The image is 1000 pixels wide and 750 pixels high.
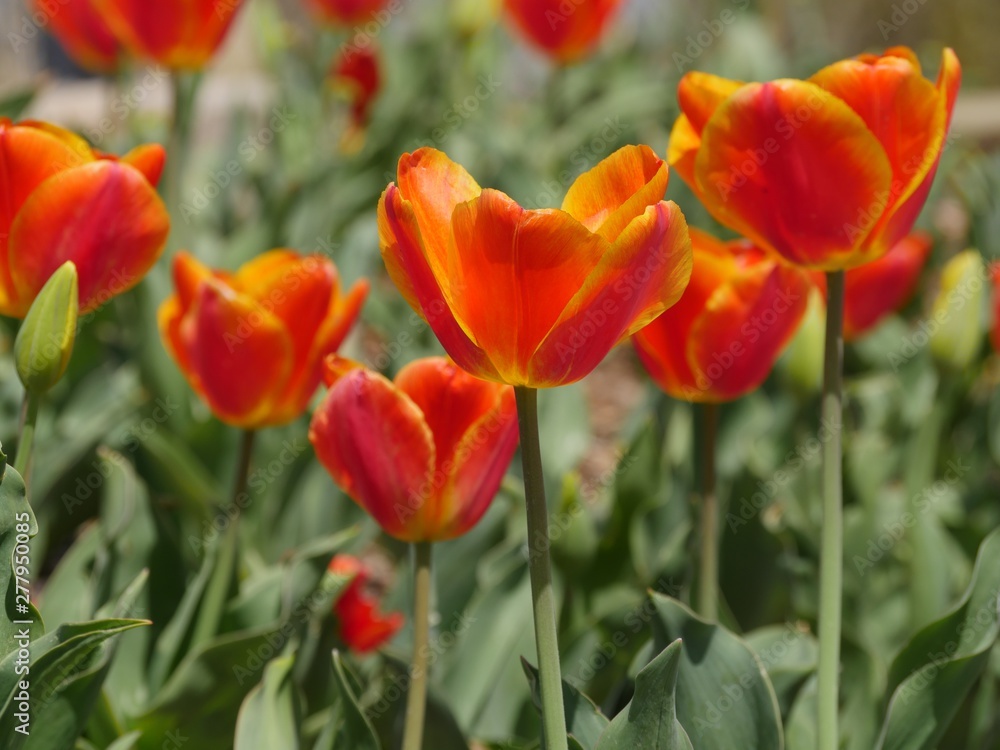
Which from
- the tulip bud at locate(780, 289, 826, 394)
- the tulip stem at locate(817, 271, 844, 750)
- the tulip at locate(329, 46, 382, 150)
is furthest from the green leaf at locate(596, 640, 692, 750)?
the tulip at locate(329, 46, 382, 150)

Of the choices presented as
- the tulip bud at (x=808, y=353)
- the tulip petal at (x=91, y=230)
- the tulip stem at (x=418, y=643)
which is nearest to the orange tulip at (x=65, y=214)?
the tulip petal at (x=91, y=230)

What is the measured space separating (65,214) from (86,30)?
188cm

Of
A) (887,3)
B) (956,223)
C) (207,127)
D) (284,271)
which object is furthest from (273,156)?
(887,3)

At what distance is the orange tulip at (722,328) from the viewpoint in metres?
1.06

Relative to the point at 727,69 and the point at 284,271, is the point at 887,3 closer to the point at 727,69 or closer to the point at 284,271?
the point at 727,69

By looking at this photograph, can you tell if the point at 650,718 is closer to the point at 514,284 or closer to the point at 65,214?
the point at 514,284

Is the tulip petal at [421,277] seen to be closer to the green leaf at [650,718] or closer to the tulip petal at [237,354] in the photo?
the green leaf at [650,718]

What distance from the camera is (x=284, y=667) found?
0.97 meters

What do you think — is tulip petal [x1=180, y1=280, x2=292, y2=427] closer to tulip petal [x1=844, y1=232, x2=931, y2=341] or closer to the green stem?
the green stem

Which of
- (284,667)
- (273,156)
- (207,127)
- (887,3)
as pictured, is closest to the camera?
(284,667)

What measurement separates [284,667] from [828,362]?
0.50 metres

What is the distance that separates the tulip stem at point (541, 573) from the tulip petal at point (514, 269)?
0.08ft

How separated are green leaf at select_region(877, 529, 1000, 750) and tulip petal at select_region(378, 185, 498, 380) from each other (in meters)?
0.48

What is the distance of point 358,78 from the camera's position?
9.34ft
